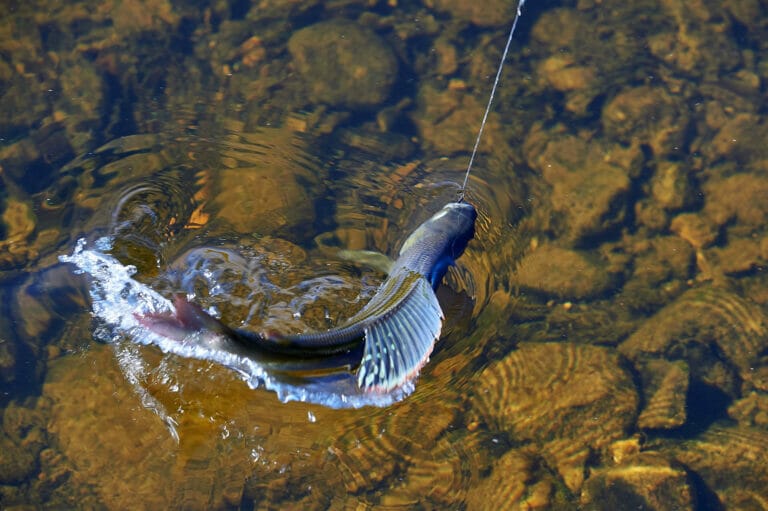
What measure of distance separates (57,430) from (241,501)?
1.61 m

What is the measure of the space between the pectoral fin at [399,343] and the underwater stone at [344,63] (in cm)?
385

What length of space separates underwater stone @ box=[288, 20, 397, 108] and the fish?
3.29 metres

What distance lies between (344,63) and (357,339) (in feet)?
15.8

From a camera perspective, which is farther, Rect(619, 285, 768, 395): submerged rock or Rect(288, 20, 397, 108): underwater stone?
Rect(288, 20, 397, 108): underwater stone

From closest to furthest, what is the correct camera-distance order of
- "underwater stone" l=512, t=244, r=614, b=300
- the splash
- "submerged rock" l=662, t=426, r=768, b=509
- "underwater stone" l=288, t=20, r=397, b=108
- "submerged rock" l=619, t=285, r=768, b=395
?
1. the splash
2. "submerged rock" l=662, t=426, r=768, b=509
3. "submerged rock" l=619, t=285, r=768, b=395
4. "underwater stone" l=512, t=244, r=614, b=300
5. "underwater stone" l=288, t=20, r=397, b=108

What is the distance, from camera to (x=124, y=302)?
506 centimetres

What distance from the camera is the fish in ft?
11.3

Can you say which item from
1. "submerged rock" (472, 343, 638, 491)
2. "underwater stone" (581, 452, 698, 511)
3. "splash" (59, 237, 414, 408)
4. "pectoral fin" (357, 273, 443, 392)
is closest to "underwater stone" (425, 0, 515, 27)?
"submerged rock" (472, 343, 638, 491)

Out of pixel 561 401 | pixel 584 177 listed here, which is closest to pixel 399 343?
pixel 561 401

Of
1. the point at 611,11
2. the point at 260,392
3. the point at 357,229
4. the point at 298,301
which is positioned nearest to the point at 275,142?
the point at 357,229

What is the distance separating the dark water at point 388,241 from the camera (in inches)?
181

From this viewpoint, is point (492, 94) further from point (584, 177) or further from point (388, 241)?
point (388, 241)

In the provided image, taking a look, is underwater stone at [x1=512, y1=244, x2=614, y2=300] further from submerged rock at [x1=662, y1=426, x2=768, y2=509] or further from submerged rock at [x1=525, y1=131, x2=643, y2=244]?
submerged rock at [x1=662, y1=426, x2=768, y2=509]

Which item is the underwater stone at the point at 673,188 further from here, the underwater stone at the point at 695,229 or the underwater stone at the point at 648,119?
the underwater stone at the point at 648,119
